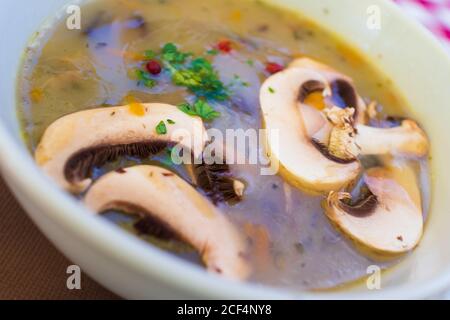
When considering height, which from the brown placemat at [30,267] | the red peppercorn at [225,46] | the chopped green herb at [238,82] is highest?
the chopped green herb at [238,82]

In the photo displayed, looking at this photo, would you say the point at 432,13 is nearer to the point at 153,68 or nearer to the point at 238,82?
the point at 238,82

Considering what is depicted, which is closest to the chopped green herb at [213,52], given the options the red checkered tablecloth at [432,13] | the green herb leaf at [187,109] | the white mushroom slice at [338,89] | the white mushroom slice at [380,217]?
the white mushroom slice at [338,89]

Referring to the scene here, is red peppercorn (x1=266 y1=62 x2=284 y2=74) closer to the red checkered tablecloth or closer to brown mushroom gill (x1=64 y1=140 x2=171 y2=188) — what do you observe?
brown mushroom gill (x1=64 y1=140 x2=171 y2=188)

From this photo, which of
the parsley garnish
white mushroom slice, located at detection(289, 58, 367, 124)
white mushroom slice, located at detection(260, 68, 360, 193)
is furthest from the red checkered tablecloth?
the parsley garnish

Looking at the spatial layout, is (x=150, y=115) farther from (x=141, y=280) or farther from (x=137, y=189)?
(x=141, y=280)

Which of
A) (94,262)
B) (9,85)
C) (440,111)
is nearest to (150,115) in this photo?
(9,85)

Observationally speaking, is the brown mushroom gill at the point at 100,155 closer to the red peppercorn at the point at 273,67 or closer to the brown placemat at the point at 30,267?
the brown placemat at the point at 30,267
